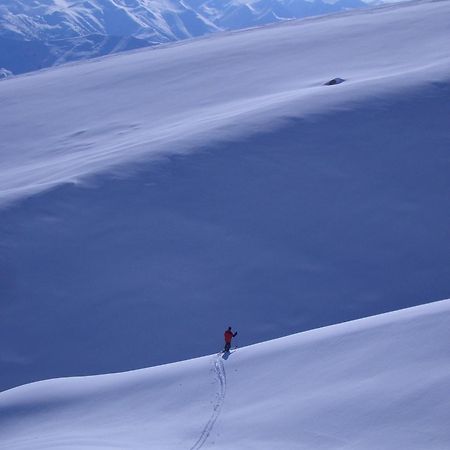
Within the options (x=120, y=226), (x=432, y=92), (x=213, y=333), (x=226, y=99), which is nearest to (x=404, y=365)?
(x=213, y=333)

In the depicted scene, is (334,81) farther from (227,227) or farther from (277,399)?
(277,399)

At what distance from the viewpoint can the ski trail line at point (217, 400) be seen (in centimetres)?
746

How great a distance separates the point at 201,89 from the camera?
28.3 m

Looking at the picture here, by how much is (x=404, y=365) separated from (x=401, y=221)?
8.09 m

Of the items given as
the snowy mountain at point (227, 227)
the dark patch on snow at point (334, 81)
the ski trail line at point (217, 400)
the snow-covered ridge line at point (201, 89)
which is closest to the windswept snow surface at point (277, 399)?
the ski trail line at point (217, 400)

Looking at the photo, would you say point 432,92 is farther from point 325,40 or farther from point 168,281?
point 325,40

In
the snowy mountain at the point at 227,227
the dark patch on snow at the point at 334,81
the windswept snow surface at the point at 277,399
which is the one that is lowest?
the windswept snow surface at the point at 277,399

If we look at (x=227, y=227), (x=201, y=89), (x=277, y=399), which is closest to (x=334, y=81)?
(x=201, y=89)

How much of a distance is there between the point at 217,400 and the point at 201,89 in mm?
21414

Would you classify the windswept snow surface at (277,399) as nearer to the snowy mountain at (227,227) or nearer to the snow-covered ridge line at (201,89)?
the snowy mountain at (227,227)

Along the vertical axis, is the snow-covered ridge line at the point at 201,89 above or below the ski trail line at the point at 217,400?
above

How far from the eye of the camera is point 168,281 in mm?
13953

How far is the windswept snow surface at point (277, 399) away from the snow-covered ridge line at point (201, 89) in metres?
8.64

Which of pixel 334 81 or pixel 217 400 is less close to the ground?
pixel 334 81
